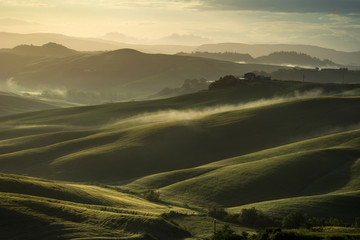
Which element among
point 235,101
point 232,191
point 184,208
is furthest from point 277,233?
point 235,101

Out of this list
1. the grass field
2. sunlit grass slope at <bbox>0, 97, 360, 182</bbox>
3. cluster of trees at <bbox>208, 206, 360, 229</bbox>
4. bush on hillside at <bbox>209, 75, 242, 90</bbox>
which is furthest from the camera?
bush on hillside at <bbox>209, 75, 242, 90</bbox>

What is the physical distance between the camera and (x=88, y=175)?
8938 cm

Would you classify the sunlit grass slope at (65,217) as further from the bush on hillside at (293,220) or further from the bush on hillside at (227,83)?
the bush on hillside at (227,83)

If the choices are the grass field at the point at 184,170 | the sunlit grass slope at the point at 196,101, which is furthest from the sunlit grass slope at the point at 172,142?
the sunlit grass slope at the point at 196,101

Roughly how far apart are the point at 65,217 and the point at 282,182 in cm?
3618

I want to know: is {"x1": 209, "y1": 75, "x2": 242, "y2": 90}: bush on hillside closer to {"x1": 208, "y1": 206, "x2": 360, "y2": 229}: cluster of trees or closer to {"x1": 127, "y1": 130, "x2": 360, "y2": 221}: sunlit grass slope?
{"x1": 127, "y1": 130, "x2": 360, "y2": 221}: sunlit grass slope

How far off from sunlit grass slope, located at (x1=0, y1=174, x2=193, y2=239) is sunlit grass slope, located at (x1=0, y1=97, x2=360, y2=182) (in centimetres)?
3448

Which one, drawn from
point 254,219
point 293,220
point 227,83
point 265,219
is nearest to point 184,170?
point 254,219

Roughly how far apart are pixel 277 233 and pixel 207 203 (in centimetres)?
3219

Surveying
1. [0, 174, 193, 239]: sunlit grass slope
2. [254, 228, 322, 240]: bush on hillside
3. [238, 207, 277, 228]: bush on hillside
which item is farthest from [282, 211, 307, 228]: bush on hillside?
[254, 228, 322, 240]: bush on hillside

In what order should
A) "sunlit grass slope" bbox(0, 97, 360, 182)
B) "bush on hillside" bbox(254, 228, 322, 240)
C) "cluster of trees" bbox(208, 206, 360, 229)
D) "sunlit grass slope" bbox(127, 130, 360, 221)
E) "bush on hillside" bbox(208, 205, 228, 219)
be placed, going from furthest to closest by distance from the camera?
1. "sunlit grass slope" bbox(0, 97, 360, 182)
2. "sunlit grass slope" bbox(127, 130, 360, 221)
3. "bush on hillside" bbox(208, 205, 228, 219)
4. "cluster of trees" bbox(208, 206, 360, 229)
5. "bush on hillside" bbox(254, 228, 322, 240)

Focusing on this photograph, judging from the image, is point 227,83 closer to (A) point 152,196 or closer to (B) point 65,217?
(A) point 152,196

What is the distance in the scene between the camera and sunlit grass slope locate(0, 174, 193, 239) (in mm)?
40344

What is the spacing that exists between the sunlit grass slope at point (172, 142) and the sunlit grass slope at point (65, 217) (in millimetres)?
34485
